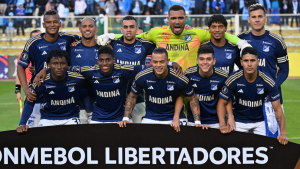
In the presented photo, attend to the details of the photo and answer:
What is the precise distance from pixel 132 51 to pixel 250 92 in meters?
2.12

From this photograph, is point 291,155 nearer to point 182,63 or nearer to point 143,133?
point 143,133

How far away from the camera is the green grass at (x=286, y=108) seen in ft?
27.7

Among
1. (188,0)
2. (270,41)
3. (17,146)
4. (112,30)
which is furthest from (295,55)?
(17,146)

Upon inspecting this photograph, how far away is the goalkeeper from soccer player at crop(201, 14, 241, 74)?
15 centimetres

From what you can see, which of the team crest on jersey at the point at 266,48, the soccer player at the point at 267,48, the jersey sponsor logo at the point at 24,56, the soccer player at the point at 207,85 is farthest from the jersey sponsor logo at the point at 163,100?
the jersey sponsor logo at the point at 24,56

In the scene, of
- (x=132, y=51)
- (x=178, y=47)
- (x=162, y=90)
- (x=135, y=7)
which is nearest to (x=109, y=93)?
(x=162, y=90)

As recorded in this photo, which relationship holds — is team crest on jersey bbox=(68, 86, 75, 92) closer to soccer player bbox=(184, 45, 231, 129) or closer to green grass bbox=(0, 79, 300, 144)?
soccer player bbox=(184, 45, 231, 129)

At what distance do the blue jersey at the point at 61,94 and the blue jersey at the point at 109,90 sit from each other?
21cm

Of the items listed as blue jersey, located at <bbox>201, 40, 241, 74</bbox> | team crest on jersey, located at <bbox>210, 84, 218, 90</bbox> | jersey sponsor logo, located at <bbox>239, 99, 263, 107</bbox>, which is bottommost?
jersey sponsor logo, located at <bbox>239, 99, 263, 107</bbox>

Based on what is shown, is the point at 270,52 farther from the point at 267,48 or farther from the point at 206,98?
the point at 206,98

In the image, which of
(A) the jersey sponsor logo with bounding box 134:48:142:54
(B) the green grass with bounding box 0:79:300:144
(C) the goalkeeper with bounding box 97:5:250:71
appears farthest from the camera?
(B) the green grass with bounding box 0:79:300:144

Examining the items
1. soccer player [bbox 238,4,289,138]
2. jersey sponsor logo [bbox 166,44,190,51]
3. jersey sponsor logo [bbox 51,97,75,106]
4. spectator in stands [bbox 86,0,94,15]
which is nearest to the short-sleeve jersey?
jersey sponsor logo [bbox 166,44,190,51]

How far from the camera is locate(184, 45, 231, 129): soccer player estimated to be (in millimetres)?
5570

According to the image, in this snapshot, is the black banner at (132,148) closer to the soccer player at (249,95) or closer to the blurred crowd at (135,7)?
the soccer player at (249,95)
